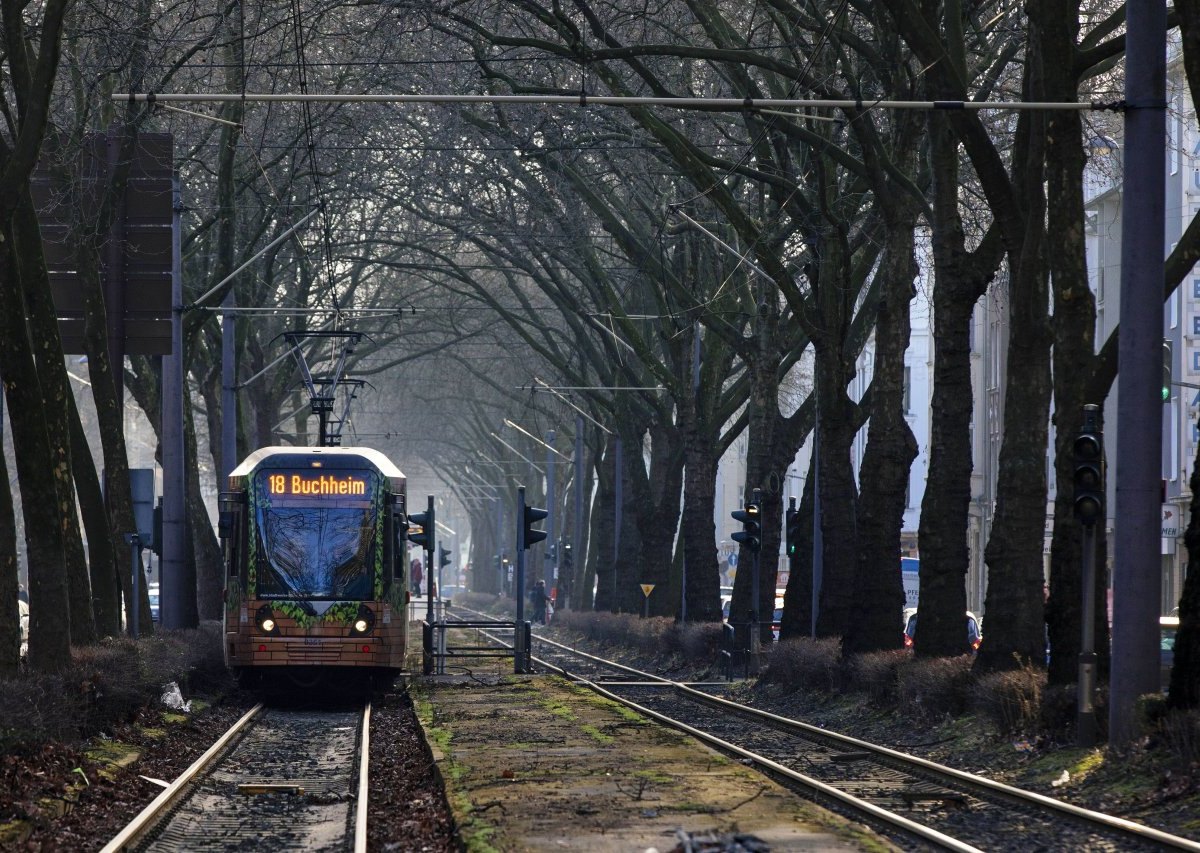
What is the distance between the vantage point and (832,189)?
96.8 ft

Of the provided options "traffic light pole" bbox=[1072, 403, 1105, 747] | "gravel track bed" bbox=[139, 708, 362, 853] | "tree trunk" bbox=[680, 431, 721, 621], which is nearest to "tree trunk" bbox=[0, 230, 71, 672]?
"gravel track bed" bbox=[139, 708, 362, 853]

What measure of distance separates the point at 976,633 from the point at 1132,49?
79.7 feet

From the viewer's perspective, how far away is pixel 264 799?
54.1 ft

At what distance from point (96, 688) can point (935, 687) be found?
9050mm

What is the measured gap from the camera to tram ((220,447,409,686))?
27172mm

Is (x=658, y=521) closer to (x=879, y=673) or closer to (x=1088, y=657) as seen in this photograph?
(x=879, y=673)

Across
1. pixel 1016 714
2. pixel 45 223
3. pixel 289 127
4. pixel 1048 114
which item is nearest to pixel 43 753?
pixel 1016 714

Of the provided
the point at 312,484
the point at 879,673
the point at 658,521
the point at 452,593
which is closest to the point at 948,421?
the point at 879,673

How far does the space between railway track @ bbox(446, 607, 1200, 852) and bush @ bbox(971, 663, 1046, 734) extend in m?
1.19

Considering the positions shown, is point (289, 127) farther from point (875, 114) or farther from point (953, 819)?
point (953, 819)

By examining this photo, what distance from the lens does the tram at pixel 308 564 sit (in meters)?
27.2

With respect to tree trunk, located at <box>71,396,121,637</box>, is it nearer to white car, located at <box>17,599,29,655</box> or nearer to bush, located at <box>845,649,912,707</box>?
white car, located at <box>17,599,29,655</box>

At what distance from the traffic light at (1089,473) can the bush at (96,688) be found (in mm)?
9001

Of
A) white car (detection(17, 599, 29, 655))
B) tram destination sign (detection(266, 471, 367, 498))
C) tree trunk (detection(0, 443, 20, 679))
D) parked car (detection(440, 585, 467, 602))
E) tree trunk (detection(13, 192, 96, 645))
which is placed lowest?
parked car (detection(440, 585, 467, 602))
